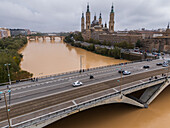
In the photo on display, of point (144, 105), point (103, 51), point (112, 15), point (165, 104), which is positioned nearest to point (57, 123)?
point (144, 105)

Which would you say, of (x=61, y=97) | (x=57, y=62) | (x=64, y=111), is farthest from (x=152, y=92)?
(x=57, y=62)

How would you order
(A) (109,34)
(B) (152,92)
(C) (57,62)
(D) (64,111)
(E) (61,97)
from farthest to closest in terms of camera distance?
1. (A) (109,34)
2. (C) (57,62)
3. (B) (152,92)
4. (E) (61,97)
5. (D) (64,111)

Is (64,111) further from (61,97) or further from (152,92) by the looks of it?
(152,92)

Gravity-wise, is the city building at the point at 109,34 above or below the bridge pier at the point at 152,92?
above

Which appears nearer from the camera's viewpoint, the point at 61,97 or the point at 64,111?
the point at 64,111

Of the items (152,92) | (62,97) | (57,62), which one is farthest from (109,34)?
(62,97)

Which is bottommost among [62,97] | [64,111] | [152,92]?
[152,92]

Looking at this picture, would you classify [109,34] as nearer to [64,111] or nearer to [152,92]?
[152,92]

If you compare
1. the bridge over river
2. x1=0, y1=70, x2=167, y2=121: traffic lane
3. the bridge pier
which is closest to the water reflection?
the bridge over river

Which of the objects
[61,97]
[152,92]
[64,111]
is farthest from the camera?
[152,92]

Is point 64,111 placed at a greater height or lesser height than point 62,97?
lesser

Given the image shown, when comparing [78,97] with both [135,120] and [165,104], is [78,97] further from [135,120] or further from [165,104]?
[165,104]

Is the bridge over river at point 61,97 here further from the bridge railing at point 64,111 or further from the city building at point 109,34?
the city building at point 109,34

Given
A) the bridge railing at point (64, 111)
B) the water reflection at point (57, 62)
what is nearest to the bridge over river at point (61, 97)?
the bridge railing at point (64, 111)
